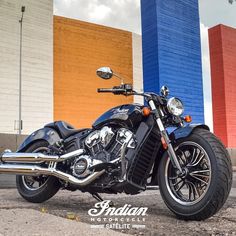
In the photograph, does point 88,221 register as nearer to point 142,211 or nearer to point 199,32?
point 142,211

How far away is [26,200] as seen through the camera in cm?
478

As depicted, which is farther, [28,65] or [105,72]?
[28,65]

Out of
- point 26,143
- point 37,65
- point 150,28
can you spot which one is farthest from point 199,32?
point 26,143

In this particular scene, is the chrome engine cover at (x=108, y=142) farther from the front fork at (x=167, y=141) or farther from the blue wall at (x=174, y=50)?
the blue wall at (x=174, y=50)

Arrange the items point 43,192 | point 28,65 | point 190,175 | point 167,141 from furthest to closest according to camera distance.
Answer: point 28,65, point 43,192, point 167,141, point 190,175

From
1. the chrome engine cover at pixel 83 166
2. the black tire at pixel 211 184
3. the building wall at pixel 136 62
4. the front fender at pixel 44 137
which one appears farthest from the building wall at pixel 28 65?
the black tire at pixel 211 184

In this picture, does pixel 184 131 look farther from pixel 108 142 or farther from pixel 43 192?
pixel 43 192

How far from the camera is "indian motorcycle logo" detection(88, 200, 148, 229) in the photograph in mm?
3268

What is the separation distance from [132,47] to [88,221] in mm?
27074

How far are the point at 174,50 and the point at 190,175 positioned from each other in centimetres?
1979

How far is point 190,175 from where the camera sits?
3.59m

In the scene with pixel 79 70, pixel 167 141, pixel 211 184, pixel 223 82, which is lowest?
pixel 211 184

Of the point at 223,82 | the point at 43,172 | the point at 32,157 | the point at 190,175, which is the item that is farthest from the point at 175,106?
the point at 223,82

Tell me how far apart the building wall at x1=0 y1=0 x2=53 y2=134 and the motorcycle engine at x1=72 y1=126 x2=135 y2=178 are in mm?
19801
